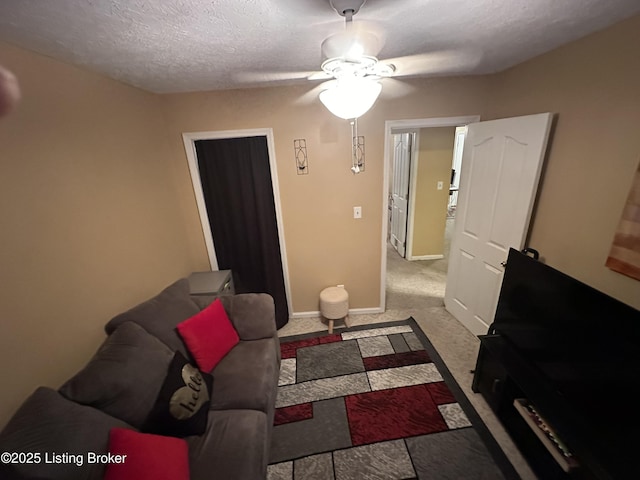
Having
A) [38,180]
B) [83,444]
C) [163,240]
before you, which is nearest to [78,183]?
[38,180]

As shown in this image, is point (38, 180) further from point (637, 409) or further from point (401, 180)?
point (401, 180)

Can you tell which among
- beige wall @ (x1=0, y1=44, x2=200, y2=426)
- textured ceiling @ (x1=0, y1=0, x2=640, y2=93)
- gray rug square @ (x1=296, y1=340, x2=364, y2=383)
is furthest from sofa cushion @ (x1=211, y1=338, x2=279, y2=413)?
textured ceiling @ (x1=0, y1=0, x2=640, y2=93)

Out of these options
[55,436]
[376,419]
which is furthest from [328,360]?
[55,436]

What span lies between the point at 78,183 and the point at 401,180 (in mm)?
3865

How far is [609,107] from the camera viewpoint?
137 centimetres

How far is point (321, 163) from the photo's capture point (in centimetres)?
241

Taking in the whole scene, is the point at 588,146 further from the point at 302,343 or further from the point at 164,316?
the point at 164,316

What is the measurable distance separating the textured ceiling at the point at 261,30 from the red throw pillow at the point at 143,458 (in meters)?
1.68

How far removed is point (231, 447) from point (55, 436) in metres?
0.70

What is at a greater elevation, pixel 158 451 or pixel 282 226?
pixel 282 226

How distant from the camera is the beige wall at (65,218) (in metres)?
1.14

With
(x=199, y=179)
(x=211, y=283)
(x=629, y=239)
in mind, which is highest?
(x=199, y=179)
